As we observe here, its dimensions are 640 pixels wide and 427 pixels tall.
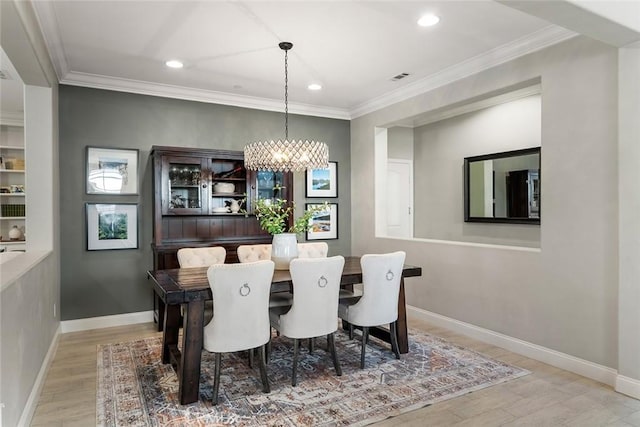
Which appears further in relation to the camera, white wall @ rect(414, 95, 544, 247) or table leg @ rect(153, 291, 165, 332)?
white wall @ rect(414, 95, 544, 247)

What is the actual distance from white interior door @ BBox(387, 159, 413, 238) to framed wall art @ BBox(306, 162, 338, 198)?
1.06 m

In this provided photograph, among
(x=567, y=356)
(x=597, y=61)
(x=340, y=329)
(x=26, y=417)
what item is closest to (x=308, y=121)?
(x=340, y=329)

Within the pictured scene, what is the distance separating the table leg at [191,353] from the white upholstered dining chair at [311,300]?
24.8 inches

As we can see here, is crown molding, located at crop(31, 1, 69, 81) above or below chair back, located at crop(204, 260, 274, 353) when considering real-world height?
above

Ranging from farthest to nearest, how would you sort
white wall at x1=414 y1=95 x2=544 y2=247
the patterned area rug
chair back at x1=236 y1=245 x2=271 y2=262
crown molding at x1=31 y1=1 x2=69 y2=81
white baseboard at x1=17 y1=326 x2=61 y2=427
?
white wall at x1=414 y1=95 x2=544 y2=247 < chair back at x1=236 y1=245 x2=271 y2=262 < crown molding at x1=31 y1=1 x2=69 y2=81 < the patterned area rug < white baseboard at x1=17 y1=326 x2=61 y2=427

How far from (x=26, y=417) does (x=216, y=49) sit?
3086 millimetres

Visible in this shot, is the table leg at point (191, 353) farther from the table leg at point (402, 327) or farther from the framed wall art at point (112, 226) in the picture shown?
the framed wall art at point (112, 226)

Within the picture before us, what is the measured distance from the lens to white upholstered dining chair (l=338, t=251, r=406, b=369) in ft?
10.8

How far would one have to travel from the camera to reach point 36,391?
277 centimetres

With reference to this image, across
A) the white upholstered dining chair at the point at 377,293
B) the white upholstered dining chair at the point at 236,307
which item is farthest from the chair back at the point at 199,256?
the white upholstered dining chair at the point at 377,293

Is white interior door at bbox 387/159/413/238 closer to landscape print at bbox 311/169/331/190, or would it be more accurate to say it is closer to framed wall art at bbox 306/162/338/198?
framed wall art at bbox 306/162/338/198

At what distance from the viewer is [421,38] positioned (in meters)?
3.49

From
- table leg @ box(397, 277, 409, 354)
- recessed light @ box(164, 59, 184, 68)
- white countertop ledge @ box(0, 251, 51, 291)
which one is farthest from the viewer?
recessed light @ box(164, 59, 184, 68)

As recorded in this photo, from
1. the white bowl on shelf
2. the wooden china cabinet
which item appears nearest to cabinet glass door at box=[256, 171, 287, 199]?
the wooden china cabinet
